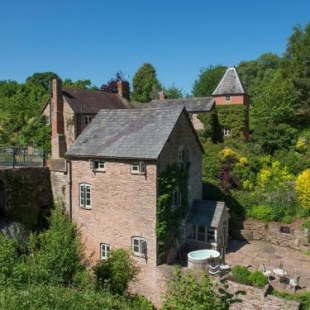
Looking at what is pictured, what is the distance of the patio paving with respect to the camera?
70.0ft

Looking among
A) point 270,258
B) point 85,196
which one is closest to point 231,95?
point 270,258

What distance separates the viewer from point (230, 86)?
44.9 m

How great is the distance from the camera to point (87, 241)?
79.0 ft

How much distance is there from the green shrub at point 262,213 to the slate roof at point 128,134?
39.0 ft

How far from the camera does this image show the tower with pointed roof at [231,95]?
44125mm

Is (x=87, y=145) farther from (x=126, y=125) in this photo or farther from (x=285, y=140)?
(x=285, y=140)

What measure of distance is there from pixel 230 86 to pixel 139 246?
30.1 meters

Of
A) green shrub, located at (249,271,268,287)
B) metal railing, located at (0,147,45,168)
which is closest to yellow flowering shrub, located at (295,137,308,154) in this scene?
green shrub, located at (249,271,268,287)

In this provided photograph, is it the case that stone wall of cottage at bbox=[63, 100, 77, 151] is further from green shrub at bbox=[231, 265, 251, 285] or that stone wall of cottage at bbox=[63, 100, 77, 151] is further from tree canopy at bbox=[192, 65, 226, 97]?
tree canopy at bbox=[192, 65, 226, 97]

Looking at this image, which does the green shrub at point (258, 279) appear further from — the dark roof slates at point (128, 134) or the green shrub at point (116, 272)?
the dark roof slates at point (128, 134)

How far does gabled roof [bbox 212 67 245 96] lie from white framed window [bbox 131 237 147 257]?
28.8 meters

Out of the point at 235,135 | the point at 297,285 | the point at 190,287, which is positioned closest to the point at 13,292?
the point at 190,287

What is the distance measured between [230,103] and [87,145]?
85.6ft

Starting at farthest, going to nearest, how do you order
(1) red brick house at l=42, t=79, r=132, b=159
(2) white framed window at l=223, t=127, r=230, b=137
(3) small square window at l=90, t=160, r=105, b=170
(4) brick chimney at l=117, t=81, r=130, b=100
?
(4) brick chimney at l=117, t=81, r=130, b=100, (2) white framed window at l=223, t=127, r=230, b=137, (1) red brick house at l=42, t=79, r=132, b=159, (3) small square window at l=90, t=160, r=105, b=170
